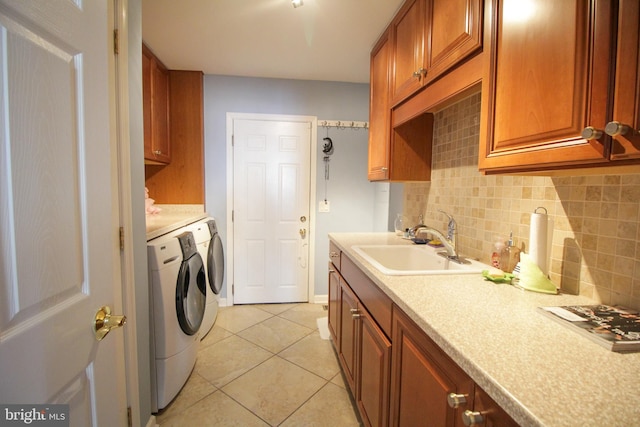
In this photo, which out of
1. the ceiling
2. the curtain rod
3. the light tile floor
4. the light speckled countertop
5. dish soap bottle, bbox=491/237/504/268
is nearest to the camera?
the light speckled countertop

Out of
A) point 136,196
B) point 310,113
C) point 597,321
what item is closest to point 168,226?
point 136,196

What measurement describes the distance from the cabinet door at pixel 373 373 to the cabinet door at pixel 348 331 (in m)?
0.09

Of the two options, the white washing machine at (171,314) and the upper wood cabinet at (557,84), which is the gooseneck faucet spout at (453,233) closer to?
the upper wood cabinet at (557,84)

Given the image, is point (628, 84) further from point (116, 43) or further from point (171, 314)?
point (171, 314)

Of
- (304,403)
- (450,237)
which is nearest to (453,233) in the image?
(450,237)

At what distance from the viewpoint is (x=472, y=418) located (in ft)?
2.04

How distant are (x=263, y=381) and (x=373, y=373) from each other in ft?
3.15

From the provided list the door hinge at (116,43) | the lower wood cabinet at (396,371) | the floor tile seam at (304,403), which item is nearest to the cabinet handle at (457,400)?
the lower wood cabinet at (396,371)

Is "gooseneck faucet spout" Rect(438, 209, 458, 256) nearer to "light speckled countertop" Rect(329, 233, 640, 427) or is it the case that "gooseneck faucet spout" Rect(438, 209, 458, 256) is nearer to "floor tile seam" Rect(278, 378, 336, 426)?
"light speckled countertop" Rect(329, 233, 640, 427)

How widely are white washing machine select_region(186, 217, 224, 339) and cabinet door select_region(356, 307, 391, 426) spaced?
1.44m

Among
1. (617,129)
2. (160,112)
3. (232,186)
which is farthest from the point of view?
(232,186)

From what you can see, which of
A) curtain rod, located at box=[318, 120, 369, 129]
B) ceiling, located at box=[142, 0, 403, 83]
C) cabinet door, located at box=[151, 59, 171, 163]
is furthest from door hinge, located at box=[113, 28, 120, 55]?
curtain rod, located at box=[318, 120, 369, 129]

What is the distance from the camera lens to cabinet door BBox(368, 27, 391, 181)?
197cm

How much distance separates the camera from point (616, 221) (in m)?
0.89
